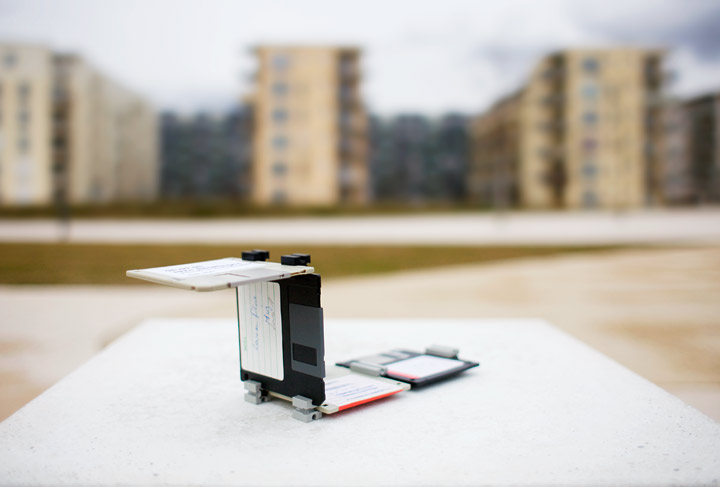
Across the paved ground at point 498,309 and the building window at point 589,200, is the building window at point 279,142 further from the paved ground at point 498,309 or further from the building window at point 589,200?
the paved ground at point 498,309

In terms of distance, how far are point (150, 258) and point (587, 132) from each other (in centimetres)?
1405

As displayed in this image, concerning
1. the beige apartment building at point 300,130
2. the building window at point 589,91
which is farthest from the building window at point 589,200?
the beige apartment building at point 300,130

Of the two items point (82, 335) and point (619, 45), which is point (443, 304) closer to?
point (82, 335)

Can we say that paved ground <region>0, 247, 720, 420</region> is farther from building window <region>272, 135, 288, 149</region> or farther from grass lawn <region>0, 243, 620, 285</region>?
building window <region>272, 135, 288, 149</region>

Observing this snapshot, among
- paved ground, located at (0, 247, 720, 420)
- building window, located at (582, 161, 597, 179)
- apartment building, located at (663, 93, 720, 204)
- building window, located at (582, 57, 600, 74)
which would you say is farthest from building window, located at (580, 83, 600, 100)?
paved ground, located at (0, 247, 720, 420)

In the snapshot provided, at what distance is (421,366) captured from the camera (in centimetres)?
137

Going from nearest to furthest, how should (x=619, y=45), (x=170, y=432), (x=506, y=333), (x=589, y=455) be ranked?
(x=589, y=455)
(x=170, y=432)
(x=506, y=333)
(x=619, y=45)

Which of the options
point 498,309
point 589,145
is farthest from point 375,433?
point 589,145

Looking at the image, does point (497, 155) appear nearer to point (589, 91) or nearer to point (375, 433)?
point (589, 91)

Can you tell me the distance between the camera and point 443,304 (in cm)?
340

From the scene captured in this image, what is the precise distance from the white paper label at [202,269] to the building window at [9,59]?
23.5 ft

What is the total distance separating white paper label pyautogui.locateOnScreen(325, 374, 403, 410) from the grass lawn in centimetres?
223

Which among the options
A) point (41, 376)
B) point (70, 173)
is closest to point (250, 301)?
point (41, 376)

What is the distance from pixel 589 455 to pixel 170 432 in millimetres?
670
